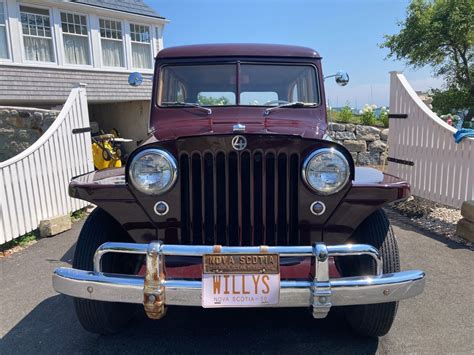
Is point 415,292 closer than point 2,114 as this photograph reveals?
Yes

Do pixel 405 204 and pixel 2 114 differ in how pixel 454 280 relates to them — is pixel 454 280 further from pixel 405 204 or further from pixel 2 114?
pixel 2 114

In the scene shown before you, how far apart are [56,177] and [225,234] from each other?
146 inches

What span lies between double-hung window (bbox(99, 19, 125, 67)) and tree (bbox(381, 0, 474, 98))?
32.1 feet

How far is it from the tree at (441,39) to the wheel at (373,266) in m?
13.6

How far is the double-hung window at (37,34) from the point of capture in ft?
34.1

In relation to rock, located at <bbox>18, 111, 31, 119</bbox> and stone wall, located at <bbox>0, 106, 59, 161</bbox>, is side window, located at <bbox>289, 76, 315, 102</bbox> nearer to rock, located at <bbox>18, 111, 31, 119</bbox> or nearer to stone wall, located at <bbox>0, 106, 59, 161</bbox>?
stone wall, located at <bbox>0, 106, 59, 161</bbox>

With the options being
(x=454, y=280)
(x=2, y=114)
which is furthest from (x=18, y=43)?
(x=454, y=280)

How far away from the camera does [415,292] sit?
2.03m

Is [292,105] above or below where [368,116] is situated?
above

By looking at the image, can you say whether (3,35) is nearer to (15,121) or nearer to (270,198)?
(15,121)

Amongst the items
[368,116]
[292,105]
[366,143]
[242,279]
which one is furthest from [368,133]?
[242,279]

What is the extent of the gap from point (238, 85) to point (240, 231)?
142cm

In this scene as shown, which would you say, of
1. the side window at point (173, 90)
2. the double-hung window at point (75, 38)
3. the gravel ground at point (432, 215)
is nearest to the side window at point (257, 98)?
the side window at point (173, 90)

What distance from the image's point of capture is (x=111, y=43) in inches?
485
